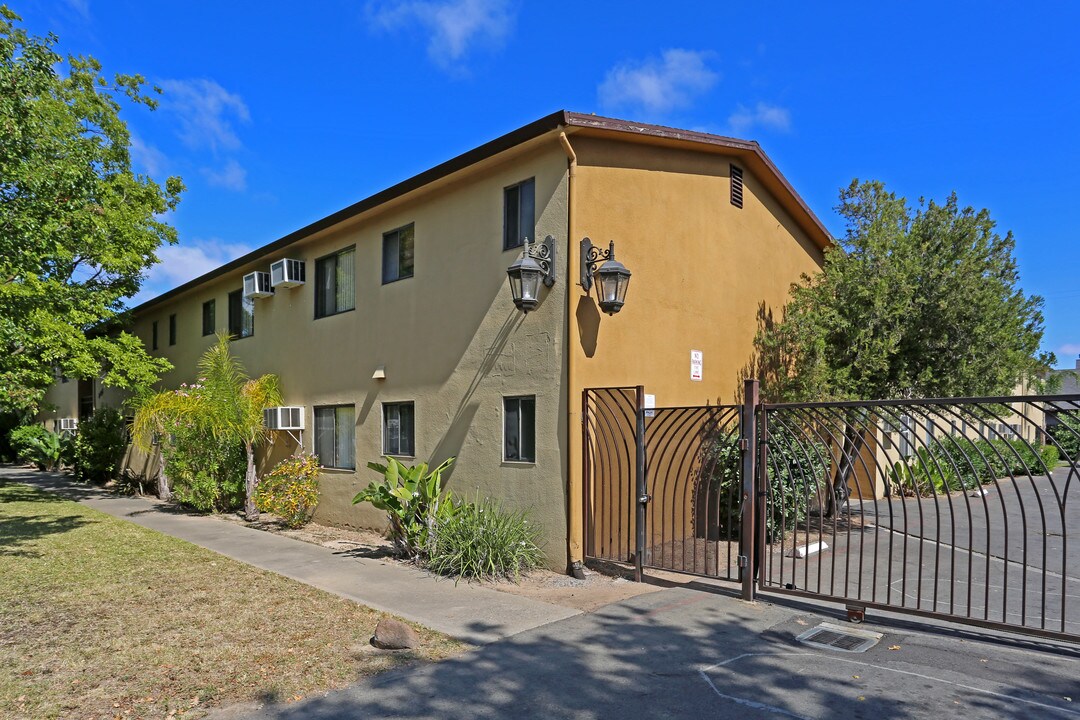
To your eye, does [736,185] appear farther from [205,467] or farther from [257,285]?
[205,467]

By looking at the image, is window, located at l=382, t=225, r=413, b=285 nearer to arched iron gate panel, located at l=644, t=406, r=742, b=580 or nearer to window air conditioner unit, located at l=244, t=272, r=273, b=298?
window air conditioner unit, located at l=244, t=272, r=273, b=298

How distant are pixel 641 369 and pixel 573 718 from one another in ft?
15.8

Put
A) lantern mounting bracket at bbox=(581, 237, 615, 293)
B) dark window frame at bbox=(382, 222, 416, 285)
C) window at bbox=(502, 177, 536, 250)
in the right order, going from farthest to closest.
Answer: dark window frame at bbox=(382, 222, 416, 285)
window at bbox=(502, 177, 536, 250)
lantern mounting bracket at bbox=(581, 237, 615, 293)

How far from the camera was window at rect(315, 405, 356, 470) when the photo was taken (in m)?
11.6

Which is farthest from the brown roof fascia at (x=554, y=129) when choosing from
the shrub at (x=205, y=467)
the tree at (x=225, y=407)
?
the shrub at (x=205, y=467)

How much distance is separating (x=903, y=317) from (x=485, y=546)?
264 inches

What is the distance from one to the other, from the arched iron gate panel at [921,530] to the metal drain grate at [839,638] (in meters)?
0.26

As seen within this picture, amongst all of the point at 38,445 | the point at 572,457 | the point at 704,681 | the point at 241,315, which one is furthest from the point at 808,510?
the point at 38,445

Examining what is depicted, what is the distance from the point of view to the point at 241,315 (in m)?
15.3

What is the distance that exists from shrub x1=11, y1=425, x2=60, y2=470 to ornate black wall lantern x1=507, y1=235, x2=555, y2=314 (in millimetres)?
24157

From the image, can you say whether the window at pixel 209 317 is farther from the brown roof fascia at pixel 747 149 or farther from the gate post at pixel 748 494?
the gate post at pixel 748 494

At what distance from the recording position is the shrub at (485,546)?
25.5ft

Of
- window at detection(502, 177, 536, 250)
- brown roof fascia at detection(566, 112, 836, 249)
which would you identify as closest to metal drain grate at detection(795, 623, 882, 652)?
window at detection(502, 177, 536, 250)

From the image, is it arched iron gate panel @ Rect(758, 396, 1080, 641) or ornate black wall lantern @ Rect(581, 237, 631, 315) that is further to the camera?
ornate black wall lantern @ Rect(581, 237, 631, 315)
